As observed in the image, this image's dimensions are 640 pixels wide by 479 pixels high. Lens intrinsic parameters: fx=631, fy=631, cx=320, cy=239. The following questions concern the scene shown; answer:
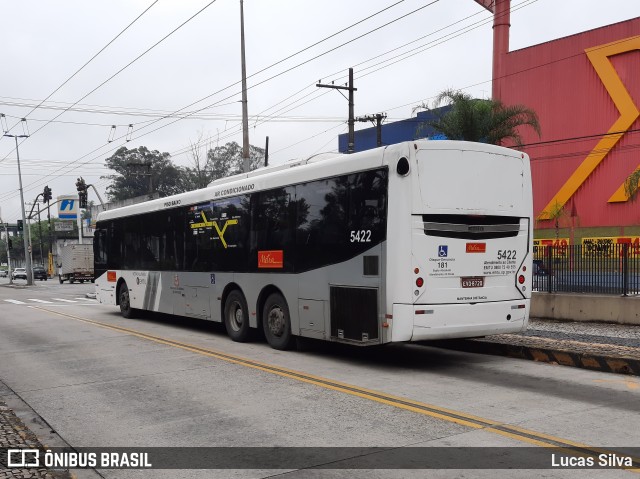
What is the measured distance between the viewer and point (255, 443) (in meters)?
5.94

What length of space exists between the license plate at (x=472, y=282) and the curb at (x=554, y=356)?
1.78 m

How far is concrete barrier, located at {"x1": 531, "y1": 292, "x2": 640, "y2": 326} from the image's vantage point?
13.7 m

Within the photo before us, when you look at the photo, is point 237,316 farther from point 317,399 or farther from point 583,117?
point 583,117

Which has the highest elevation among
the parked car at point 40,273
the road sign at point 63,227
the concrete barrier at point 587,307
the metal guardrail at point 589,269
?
the road sign at point 63,227

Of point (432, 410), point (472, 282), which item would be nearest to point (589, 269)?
point (472, 282)

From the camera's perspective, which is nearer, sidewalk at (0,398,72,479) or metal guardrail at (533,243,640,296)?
sidewalk at (0,398,72,479)

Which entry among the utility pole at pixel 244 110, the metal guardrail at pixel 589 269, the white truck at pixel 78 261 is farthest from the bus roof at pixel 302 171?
the white truck at pixel 78 261

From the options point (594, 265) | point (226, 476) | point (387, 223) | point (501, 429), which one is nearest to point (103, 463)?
point (226, 476)

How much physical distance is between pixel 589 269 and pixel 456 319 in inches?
270

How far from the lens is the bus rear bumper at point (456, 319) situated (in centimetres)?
879

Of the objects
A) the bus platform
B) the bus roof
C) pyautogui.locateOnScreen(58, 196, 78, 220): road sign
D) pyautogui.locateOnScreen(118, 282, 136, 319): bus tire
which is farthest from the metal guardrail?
pyautogui.locateOnScreen(58, 196, 78, 220): road sign

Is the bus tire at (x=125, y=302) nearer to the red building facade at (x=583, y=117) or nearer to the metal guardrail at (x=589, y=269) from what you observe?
the metal guardrail at (x=589, y=269)

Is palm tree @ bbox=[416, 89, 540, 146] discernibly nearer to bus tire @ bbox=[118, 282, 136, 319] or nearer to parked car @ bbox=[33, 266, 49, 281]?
bus tire @ bbox=[118, 282, 136, 319]

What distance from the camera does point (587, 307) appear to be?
14.6 metres
